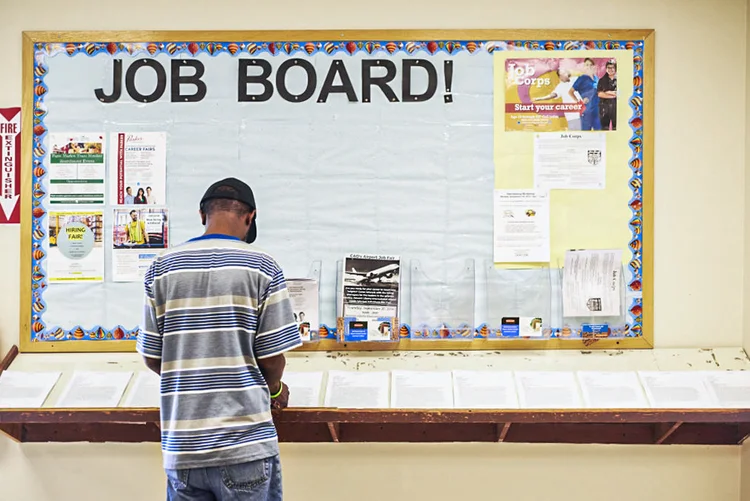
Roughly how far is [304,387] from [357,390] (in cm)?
19

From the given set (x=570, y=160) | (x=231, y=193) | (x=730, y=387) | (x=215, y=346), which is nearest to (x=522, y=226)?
(x=570, y=160)

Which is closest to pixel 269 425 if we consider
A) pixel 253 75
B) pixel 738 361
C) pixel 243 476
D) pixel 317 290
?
pixel 243 476

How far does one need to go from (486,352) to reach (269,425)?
1.07m

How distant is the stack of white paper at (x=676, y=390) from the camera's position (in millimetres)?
2441

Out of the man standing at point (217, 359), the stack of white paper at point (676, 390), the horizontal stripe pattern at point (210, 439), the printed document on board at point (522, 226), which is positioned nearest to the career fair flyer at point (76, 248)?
the man standing at point (217, 359)

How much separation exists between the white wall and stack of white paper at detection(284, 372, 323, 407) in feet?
1.02

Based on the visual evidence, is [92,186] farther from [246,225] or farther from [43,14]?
[246,225]

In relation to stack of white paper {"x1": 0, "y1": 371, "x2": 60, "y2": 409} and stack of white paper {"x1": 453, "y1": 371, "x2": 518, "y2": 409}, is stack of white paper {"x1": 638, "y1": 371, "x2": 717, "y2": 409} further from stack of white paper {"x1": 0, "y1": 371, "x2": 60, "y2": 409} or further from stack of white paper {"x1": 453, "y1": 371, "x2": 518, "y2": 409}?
stack of white paper {"x1": 0, "y1": 371, "x2": 60, "y2": 409}

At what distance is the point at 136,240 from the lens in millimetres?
2713

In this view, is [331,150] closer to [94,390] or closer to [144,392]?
[144,392]

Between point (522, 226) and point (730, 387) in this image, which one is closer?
point (730, 387)

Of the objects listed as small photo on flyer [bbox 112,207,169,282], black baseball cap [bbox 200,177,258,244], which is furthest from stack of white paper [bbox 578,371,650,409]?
small photo on flyer [bbox 112,207,169,282]

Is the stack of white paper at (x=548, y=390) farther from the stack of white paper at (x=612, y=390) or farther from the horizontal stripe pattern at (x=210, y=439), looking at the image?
the horizontal stripe pattern at (x=210, y=439)

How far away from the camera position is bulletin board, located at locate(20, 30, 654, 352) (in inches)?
106
